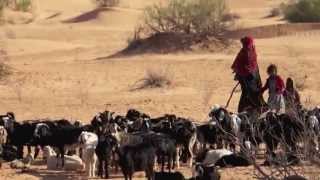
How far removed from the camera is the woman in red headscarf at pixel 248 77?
48.4ft

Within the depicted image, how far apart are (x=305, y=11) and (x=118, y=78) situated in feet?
61.0

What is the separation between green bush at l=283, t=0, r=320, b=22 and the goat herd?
27.7 m

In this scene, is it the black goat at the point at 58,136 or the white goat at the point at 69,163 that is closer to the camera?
the white goat at the point at 69,163

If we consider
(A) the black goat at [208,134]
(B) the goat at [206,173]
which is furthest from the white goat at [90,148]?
(B) the goat at [206,173]

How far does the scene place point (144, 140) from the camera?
12266mm

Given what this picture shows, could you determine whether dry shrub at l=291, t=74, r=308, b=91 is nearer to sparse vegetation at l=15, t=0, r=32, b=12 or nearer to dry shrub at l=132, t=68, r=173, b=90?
dry shrub at l=132, t=68, r=173, b=90

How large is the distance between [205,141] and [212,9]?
21.6m

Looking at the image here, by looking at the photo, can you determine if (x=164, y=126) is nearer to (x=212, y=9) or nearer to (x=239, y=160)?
Result: (x=239, y=160)

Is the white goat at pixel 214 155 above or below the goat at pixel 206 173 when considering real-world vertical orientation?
below

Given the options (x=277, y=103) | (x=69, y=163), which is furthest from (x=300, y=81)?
(x=69, y=163)

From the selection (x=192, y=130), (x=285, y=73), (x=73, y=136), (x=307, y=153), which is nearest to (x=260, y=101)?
(x=192, y=130)

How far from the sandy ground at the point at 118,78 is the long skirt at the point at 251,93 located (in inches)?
88.2

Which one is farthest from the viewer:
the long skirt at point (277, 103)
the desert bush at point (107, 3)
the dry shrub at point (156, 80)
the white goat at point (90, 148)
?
the desert bush at point (107, 3)

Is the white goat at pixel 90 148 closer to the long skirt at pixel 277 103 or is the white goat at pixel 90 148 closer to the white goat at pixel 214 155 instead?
the white goat at pixel 214 155
